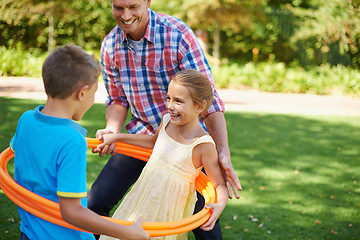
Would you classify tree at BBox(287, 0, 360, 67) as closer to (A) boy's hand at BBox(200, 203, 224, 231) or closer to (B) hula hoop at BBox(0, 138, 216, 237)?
(A) boy's hand at BBox(200, 203, 224, 231)

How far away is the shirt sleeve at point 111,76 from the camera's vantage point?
9.66 feet

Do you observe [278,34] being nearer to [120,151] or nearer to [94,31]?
[94,31]

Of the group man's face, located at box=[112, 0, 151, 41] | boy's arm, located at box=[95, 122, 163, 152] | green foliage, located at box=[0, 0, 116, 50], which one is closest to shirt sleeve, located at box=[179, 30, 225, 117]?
man's face, located at box=[112, 0, 151, 41]

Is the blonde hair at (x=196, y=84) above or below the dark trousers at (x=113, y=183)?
above

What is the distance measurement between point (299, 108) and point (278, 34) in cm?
989

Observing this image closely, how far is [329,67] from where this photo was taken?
656 inches

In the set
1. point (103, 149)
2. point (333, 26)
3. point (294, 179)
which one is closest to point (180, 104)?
point (103, 149)

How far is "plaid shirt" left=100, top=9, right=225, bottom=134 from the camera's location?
2.66m

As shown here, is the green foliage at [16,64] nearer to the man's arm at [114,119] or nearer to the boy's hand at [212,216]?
the man's arm at [114,119]

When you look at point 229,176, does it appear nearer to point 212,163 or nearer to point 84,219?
point 212,163

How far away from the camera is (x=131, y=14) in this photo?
2.59m

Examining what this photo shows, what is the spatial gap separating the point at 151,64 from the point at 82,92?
113cm

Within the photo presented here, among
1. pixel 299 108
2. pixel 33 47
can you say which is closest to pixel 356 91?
pixel 299 108

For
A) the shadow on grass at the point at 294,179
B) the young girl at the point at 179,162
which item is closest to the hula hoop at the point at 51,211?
the young girl at the point at 179,162
